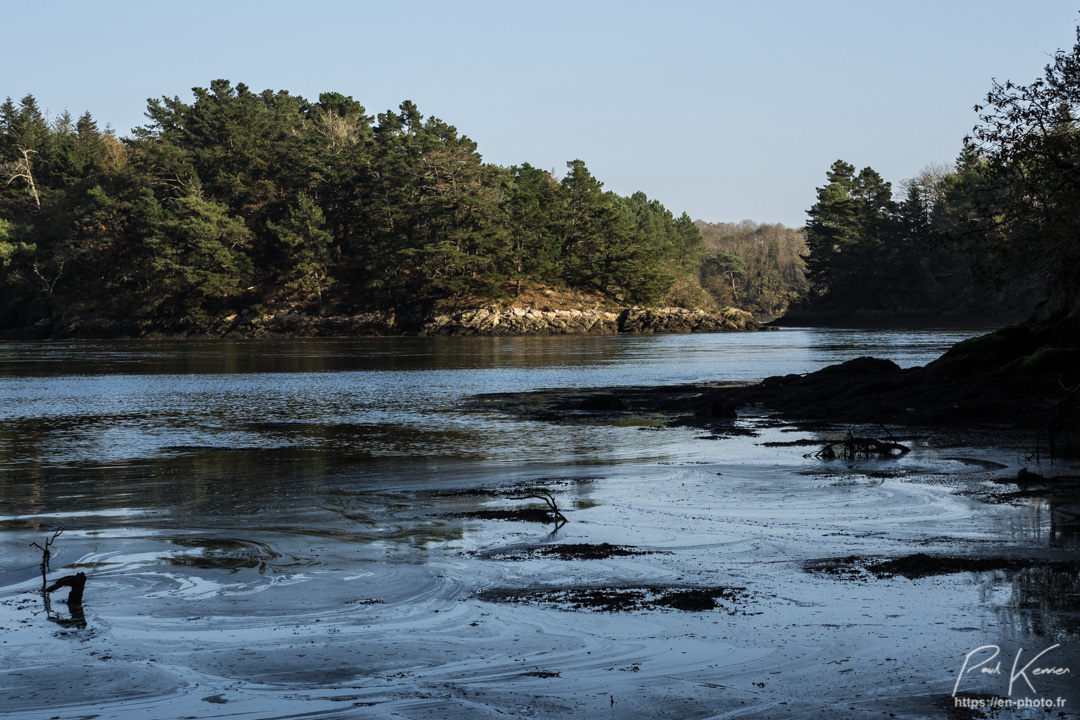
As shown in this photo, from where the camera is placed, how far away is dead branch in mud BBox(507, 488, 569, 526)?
425 inches

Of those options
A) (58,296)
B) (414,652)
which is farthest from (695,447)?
(58,296)

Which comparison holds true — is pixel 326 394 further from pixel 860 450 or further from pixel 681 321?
pixel 681 321

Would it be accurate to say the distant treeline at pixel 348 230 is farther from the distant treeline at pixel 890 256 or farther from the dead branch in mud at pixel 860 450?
the dead branch in mud at pixel 860 450

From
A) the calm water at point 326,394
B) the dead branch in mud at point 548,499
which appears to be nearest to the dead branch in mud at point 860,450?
the calm water at point 326,394

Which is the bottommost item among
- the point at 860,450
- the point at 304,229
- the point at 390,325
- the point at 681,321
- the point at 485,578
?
the point at 485,578

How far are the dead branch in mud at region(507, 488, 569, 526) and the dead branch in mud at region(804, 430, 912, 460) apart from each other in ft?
17.9

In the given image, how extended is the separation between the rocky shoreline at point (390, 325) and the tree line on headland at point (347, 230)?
1.46 meters

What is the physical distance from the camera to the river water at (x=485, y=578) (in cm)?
562

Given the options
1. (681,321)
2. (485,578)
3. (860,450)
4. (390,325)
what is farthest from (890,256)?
(485,578)

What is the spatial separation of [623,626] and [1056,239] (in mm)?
16059

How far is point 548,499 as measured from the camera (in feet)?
37.0

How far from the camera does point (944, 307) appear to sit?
105250 millimetres

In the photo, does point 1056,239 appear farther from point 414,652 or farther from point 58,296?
point 58,296
